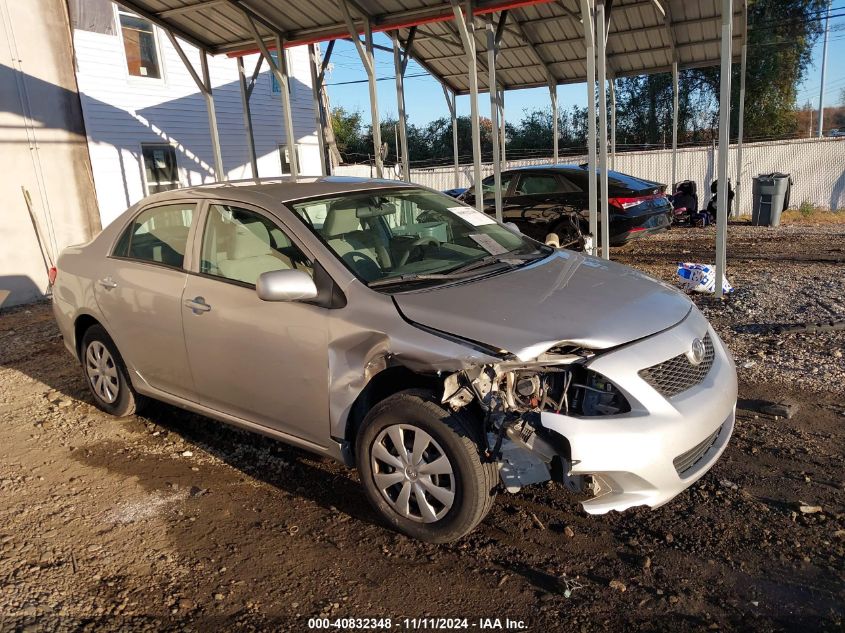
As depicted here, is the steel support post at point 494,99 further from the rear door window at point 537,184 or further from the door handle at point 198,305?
the door handle at point 198,305

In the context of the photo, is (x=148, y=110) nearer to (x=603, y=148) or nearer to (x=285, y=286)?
(x=603, y=148)

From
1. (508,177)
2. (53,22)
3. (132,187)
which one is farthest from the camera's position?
(132,187)

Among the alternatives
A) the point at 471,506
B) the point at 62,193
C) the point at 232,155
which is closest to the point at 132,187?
the point at 62,193

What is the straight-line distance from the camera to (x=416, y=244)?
3.92 meters

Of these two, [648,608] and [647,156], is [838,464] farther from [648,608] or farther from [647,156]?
[647,156]

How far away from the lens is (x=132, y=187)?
41.8 ft

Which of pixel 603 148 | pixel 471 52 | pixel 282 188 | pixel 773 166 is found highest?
pixel 471 52

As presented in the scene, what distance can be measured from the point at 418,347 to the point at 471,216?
1.77m

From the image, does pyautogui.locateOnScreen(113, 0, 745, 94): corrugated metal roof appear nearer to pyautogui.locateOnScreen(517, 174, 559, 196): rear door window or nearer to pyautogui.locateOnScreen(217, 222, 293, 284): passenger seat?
pyautogui.locateOnScreen(517, 174, 559, 196): rear door window

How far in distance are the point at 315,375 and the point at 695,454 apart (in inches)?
73.1

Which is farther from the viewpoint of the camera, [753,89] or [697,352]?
[753,89]

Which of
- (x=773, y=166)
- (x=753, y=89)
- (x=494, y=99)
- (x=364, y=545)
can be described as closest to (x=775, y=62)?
(x=753, y=89)

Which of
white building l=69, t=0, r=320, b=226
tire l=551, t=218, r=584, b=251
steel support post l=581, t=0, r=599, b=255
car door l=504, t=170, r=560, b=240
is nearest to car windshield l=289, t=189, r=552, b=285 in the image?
steel support post l=581, t=0, r=599, b=255

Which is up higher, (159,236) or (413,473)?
(159,236)
